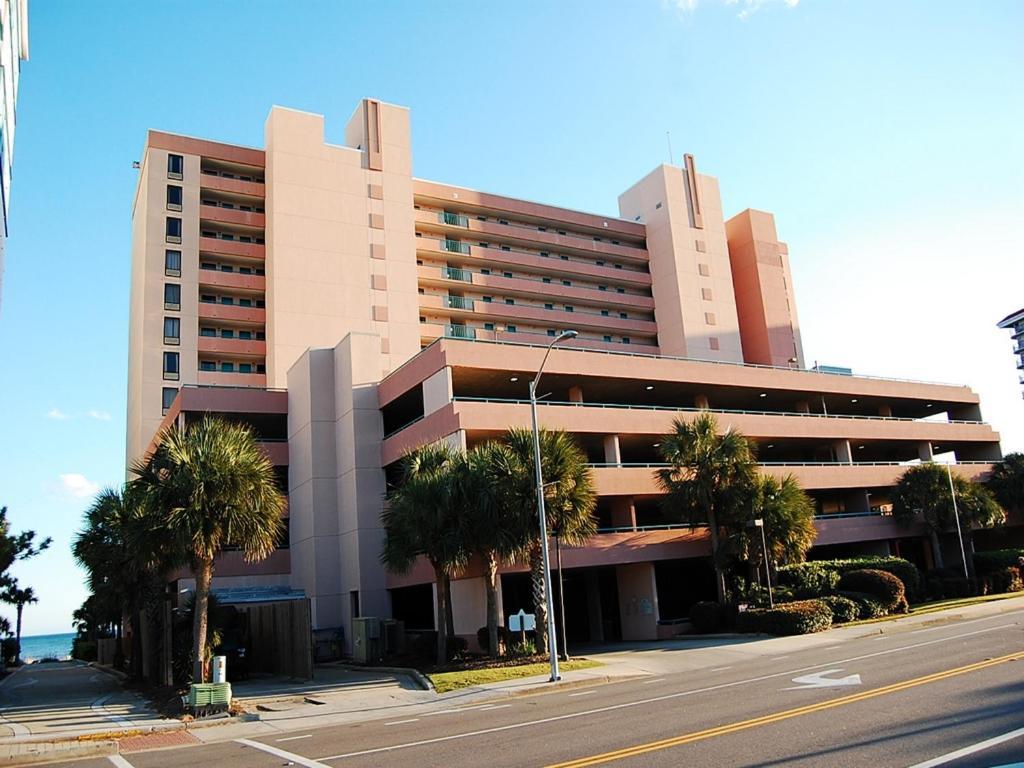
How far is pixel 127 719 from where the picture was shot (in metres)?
22.1

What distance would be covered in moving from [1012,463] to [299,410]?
1735 inches

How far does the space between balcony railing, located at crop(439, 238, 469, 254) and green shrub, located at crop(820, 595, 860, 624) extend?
42.2 meters

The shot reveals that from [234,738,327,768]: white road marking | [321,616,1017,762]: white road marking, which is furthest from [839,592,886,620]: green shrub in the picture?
[234,738,327,768]: white road marking

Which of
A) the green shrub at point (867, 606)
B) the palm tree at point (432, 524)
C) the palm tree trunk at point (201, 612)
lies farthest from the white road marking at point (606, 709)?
the palm tree trunk at point (201, 612)

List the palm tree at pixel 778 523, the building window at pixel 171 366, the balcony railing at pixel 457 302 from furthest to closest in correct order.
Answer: the balcony railing at pixel 457 302, the building window at pixel 171 366, the palm tree at pixel 778 523

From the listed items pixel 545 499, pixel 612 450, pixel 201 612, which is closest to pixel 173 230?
pixel 612 450

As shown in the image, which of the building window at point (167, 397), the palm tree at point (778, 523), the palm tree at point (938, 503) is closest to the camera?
the palm tree at point (778, 523)

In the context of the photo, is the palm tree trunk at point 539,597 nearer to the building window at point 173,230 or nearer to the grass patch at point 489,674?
the grass patch at point 489,674

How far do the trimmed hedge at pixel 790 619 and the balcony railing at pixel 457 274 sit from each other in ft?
132

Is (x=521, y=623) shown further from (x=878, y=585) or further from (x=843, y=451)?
(x=843, y=451)

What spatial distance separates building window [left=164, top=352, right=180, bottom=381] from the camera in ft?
189

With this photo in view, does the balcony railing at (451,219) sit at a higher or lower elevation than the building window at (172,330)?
higher

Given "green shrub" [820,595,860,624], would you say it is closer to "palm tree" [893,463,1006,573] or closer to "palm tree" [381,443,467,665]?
"palm tree" [893,463,1006,573]

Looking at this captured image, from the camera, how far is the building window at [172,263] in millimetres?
59281
